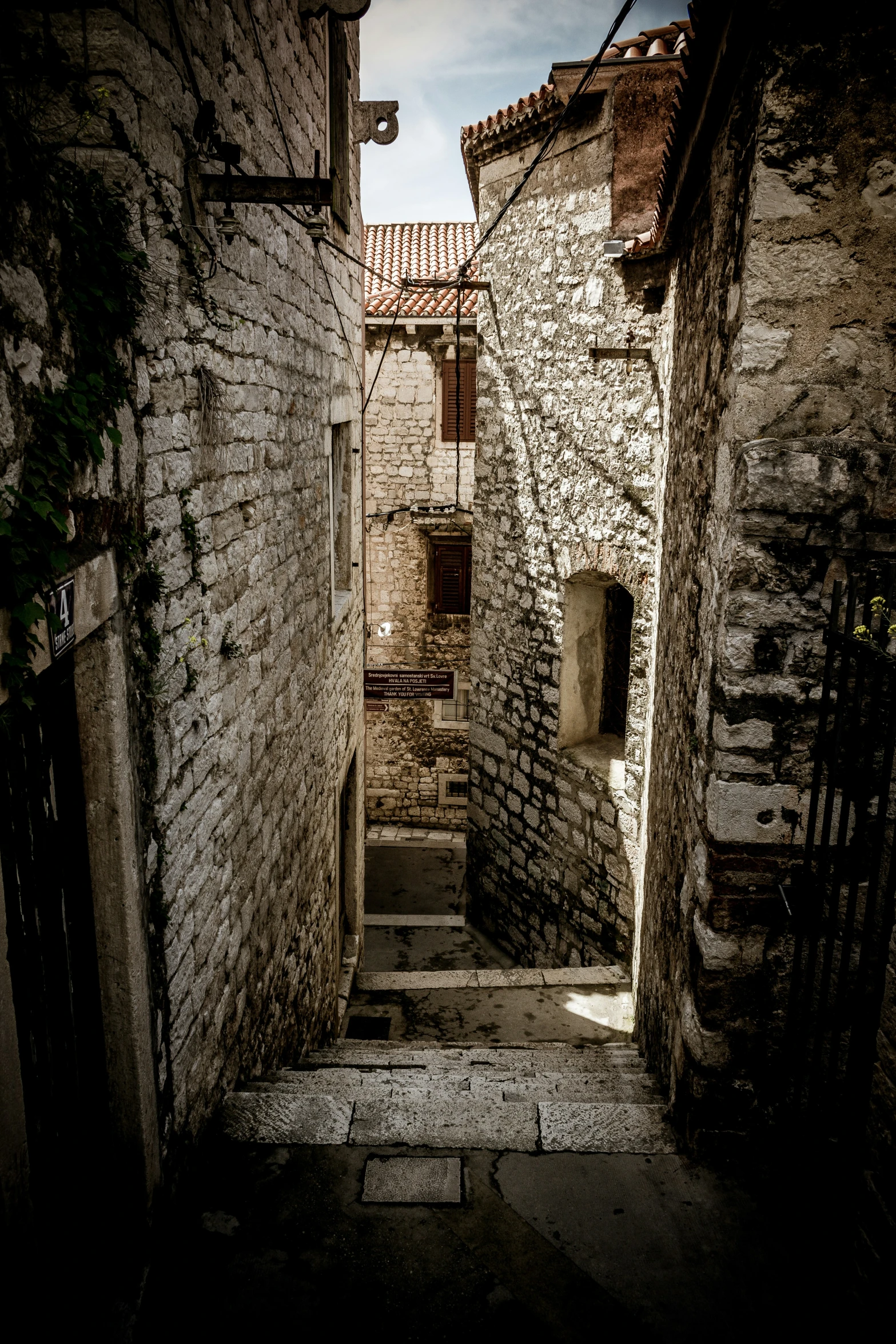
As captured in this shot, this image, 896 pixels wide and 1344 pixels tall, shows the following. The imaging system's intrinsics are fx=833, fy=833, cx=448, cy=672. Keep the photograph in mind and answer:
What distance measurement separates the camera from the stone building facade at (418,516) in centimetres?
1202

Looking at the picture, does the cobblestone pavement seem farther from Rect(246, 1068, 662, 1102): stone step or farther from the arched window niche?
the arched window niche

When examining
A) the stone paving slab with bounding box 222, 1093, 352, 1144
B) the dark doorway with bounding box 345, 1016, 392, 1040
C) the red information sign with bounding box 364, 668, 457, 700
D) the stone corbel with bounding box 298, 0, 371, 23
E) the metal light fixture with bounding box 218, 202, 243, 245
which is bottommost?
the dark doorway with bounding box 345, 1016, 392, 1040

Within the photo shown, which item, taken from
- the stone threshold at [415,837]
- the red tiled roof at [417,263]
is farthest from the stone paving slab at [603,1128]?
the red tiled roof at [417,263]

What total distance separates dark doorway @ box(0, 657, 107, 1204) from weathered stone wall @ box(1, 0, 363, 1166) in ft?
0.81

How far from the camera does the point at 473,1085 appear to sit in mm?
3723

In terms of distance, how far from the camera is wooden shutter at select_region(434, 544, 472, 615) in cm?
1291

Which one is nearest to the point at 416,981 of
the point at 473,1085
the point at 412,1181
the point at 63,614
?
the point at 473,1085

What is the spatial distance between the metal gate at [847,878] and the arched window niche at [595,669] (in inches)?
148

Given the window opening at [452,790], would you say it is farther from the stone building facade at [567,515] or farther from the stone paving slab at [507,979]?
the stone paving slab at [507,979]

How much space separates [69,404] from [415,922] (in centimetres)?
762

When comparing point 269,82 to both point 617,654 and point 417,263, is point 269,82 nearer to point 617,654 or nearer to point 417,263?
point 617,654

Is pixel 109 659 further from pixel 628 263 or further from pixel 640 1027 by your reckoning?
pixel 628 263

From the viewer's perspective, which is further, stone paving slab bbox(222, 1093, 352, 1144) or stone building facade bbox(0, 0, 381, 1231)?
stone paving slab bbox(222, 1093, 352, 1144)

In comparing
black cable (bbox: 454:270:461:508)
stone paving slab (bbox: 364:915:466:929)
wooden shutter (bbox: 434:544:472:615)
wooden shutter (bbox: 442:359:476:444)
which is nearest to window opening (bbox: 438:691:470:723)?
wooden shutter (bbox: 434:544:472:615)
